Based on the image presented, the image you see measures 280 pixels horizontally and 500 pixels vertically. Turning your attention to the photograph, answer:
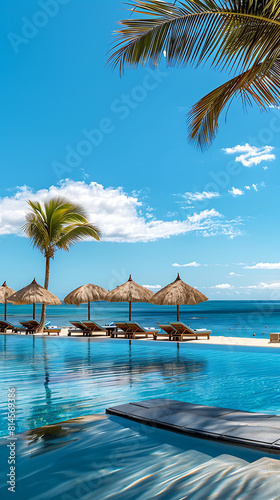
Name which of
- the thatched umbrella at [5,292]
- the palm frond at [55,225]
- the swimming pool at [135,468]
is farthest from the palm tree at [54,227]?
the swimming pool at [135,468]

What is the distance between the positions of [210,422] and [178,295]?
11.9 meters

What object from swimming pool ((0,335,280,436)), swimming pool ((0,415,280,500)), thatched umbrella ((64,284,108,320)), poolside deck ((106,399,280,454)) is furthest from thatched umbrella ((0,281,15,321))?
swimming pool ((0,415,280,500))

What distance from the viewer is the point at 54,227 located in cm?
1788

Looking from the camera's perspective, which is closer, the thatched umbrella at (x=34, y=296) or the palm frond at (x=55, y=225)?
the thatched umbrella at (x=34, y=296)

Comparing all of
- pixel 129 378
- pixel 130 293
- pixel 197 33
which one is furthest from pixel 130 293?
pixel 197 33

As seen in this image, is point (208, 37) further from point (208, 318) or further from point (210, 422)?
point (208, 318)

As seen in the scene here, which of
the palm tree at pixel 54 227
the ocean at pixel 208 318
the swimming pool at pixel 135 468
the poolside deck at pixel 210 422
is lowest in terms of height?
the ocean at pixel 208 318

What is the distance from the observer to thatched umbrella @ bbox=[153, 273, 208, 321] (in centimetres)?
1533

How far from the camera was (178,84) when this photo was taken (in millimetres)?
11148

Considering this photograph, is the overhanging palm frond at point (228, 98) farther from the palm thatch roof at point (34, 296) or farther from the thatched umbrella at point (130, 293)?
the palm thatch roof at point (34, 296)

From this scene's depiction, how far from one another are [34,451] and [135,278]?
14.8 metres

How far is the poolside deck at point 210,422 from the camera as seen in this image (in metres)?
3.05

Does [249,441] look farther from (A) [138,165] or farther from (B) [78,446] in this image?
(A) [138,165]

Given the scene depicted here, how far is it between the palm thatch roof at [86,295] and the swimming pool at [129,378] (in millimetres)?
5927
